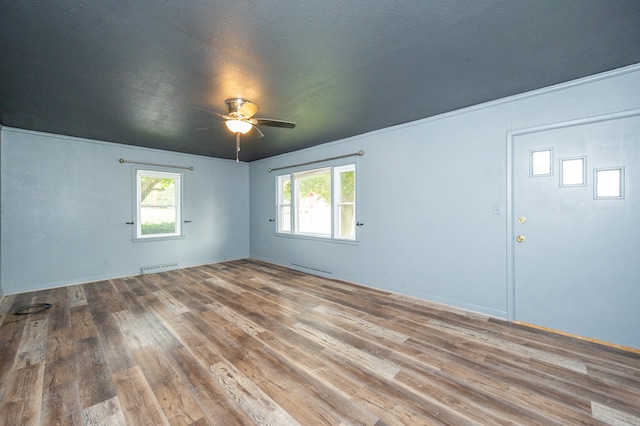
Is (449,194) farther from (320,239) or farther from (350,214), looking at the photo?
(320,239)

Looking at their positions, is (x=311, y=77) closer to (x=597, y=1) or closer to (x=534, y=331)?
(x=597, y=1)

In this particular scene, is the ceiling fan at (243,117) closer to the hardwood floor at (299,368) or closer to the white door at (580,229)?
the hardwood floor at (299,368)

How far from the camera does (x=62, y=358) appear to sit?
2281 mm

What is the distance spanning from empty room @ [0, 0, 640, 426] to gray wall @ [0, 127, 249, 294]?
3 cm

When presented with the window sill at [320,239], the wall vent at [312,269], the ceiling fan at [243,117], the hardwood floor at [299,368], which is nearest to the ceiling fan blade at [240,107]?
the ceiling fan at [243,117]

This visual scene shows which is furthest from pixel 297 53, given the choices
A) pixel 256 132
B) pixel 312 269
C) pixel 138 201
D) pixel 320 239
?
pixel 138 201

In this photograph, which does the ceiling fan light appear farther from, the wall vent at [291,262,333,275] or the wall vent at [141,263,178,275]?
the wall vent at [141,263,178,275]

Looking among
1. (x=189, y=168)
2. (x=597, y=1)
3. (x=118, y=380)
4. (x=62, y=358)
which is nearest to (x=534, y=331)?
(x=597, y=1)

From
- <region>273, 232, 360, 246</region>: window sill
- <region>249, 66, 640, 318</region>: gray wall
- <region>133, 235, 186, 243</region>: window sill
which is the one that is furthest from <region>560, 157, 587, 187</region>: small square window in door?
<region>133, 235, 186, 243</region>: window sill

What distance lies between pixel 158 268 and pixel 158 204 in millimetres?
1301

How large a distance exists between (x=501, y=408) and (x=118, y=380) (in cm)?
266

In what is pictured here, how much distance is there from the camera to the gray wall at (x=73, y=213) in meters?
4.09

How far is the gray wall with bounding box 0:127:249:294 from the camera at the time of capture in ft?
13.4

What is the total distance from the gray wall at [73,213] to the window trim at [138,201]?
8 centimetres
